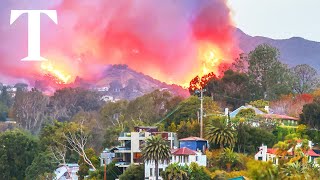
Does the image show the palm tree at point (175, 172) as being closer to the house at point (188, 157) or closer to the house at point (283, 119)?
the house at point (188, 157)

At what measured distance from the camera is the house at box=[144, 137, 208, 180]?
3170 centimetres

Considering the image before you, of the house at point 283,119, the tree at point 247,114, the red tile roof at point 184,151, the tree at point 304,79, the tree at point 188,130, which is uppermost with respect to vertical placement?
the tree at point 304,79

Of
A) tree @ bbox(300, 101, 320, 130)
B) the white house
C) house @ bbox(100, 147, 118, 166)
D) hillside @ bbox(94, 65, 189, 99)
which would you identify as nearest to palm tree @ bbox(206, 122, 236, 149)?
the white house

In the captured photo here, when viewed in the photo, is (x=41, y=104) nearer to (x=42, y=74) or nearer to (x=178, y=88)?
(x=42, y=74)

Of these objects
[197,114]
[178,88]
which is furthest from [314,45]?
[197,114]

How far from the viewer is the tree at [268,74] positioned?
48.5m

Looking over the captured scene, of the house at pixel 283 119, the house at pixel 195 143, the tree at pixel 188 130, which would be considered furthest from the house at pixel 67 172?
the house at pixel 283 119

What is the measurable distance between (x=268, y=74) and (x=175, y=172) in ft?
68.3

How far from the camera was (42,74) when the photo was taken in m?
64.2

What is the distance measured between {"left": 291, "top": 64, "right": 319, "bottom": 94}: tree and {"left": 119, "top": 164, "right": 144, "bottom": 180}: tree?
2057 cm

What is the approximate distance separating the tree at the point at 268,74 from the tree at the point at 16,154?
13.5 metres

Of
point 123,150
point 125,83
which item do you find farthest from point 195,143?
point 125,83

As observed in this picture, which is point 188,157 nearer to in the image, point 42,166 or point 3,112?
point 42,166

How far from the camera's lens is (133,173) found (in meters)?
32.4
